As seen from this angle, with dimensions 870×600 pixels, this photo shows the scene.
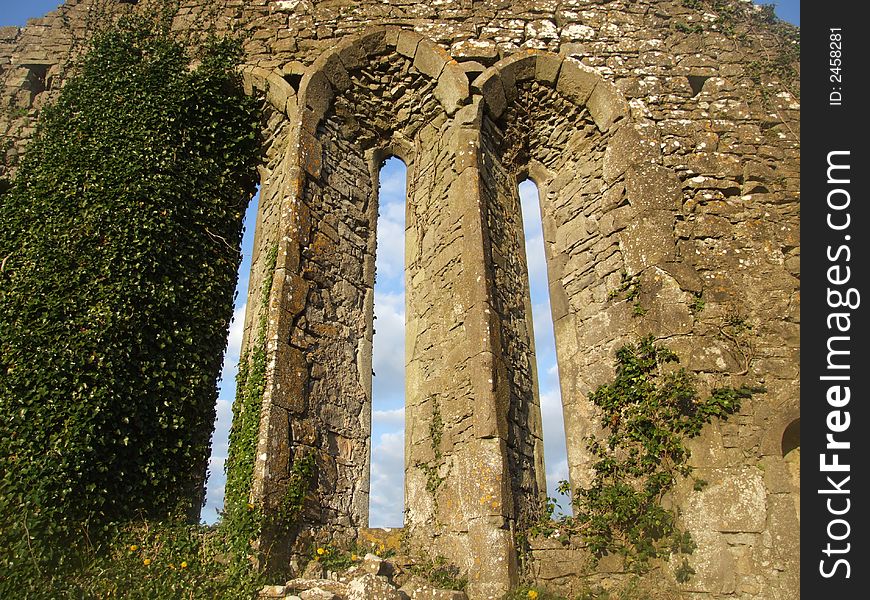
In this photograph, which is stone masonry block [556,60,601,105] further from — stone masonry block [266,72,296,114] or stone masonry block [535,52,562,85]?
stone masonry block [266,72,296,114]

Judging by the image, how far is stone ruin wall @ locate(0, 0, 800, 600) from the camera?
4883 millimetres

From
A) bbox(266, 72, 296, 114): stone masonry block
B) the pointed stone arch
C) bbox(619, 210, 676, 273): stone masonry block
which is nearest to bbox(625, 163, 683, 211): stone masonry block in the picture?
the pointed stone arch

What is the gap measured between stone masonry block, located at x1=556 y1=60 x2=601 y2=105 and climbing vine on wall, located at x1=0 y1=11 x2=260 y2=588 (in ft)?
12.4

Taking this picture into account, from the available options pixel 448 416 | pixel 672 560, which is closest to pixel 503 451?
pixel 448 416

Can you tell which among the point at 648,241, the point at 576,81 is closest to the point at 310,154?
the point at 576,81

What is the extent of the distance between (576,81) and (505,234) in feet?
7.15

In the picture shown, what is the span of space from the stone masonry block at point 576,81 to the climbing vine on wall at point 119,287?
378 centimetres

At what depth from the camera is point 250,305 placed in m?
6.37

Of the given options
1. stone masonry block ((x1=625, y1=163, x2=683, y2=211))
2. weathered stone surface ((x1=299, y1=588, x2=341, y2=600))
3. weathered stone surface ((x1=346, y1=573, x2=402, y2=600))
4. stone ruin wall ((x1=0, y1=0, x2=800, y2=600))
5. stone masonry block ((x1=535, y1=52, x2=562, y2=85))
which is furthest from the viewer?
stone masonry block ((x1=535, y1=52, x2=562, y2=85))

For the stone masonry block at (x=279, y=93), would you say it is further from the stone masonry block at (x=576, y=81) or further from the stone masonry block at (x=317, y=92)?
the stone masonry block at (x=576, y=81)

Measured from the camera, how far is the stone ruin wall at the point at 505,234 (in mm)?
4883

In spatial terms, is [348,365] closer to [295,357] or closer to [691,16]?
[295,357]

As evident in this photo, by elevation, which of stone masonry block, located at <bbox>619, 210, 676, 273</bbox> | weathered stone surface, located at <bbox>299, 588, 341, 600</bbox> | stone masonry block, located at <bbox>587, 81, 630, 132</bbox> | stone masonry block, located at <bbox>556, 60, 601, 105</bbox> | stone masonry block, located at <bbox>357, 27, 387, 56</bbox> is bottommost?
weathered stone surface, located at <bbox>299, 588, 341, 600</bbox>
